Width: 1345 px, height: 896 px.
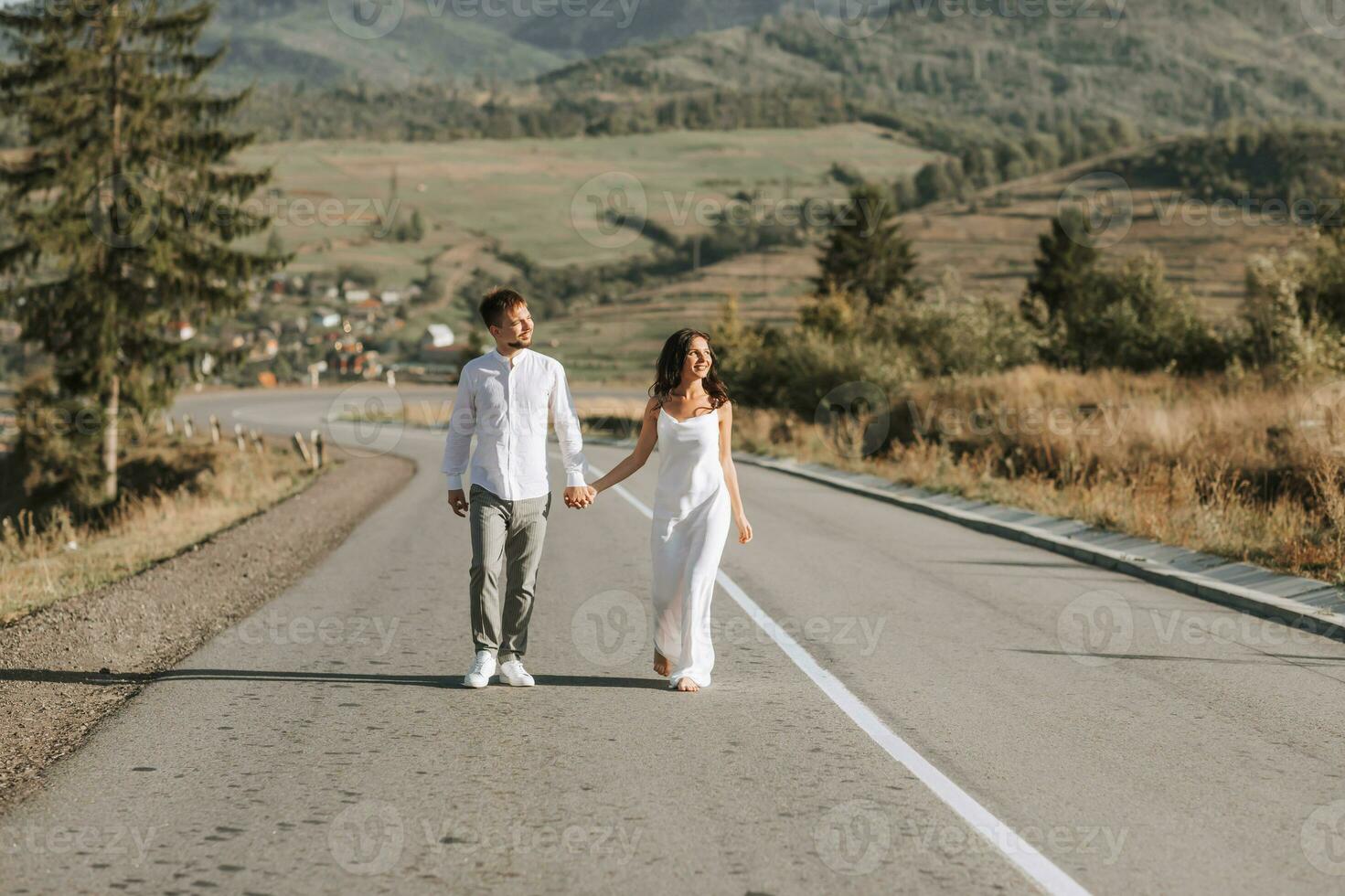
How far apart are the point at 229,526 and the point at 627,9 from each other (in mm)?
18841

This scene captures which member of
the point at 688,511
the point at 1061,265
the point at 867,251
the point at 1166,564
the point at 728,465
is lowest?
the point at 1166,564

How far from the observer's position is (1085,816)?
17.1 ft

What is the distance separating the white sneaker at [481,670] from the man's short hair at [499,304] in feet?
6.15

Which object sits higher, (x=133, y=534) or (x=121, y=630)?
(x=121, y=630)

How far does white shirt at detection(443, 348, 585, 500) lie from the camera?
7.45 meters

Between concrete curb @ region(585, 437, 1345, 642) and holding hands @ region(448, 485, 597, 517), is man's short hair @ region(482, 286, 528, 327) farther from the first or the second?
concrete curb @ region(585, 437, 1345, 642)

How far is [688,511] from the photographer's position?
7.60 m

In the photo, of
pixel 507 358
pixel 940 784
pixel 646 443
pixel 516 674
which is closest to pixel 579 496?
pixel 646 443

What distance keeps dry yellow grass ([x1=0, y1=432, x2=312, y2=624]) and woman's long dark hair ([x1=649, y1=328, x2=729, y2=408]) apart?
5.92m

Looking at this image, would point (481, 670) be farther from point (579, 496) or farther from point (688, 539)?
point (688, 539)

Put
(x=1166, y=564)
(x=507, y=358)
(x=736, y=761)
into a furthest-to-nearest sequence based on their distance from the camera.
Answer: (x=1166, y=564) < (x=507, y=358) < (x=736, y=761)

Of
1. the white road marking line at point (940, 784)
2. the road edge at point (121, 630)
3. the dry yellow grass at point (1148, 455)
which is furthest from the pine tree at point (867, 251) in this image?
the white road marking line at point (940, 784)

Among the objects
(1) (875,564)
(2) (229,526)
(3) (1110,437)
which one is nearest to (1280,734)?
(1) (875,564)

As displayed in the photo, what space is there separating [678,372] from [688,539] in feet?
3.18
